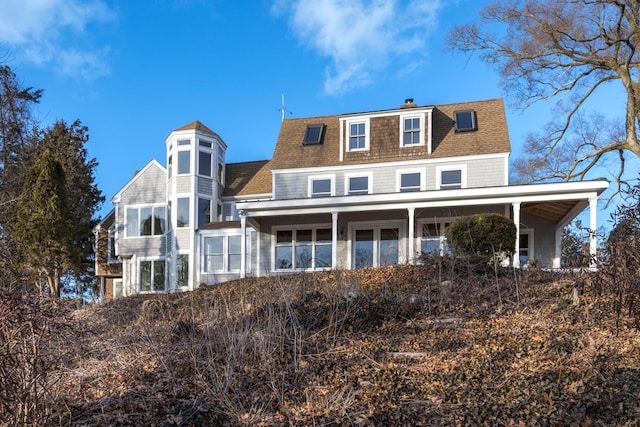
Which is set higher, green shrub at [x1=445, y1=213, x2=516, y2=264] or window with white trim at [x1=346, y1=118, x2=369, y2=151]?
window with white trim at [x1=346, y1=118, x2=369, y2=151]

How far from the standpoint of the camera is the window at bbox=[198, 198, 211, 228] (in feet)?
67.1

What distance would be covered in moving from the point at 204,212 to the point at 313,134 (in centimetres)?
524

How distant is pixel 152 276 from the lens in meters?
21.0

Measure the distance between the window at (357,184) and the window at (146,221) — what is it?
313 inches

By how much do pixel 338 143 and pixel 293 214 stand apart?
152 inches

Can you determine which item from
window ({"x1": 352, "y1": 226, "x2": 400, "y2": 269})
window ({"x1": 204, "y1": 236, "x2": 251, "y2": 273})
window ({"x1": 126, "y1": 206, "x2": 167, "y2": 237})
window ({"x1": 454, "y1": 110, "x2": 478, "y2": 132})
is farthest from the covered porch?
window ({"x1": 126, "y1": 206, "x2": 167, "y2": 237})

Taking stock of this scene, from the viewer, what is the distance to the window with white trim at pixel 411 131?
59.1ft

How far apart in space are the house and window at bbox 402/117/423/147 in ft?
0.12

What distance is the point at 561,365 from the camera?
4.86 meters

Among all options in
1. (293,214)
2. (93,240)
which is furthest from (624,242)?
(93,240)

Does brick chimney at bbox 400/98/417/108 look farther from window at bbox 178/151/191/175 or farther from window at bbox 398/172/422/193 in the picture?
window at bbox 178/151/191/175

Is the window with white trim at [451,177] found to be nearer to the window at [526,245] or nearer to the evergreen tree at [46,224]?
the window at [526,245]

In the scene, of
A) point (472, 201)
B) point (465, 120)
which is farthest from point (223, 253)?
point (465, 120)

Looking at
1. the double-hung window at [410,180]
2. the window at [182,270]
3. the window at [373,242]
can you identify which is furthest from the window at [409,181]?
the window at [182,270]
